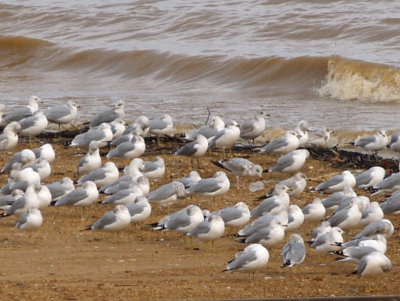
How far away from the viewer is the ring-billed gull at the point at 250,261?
7.83m

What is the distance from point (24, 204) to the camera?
1000 centimetres

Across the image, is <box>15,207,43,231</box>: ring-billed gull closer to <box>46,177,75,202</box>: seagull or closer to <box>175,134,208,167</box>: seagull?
<box>46,177,75,202</box>: seagull

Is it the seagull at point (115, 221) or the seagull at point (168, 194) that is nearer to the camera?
the seagull at point (115, 221)

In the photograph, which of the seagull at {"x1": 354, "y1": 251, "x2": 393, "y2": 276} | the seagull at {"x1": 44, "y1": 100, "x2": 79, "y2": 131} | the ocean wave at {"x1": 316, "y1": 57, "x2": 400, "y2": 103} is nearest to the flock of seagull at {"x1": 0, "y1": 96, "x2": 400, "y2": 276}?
the seagull at {"x1": 354, "y1": 251, "x2": 393, "y2": 276}

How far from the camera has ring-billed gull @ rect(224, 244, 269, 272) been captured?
25.7 feet

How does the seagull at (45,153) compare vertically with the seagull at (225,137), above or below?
above

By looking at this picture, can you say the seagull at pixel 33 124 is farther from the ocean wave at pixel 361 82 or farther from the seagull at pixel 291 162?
the ocean wave at pixel 361 82

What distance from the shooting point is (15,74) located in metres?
25.5

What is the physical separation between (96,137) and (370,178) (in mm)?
4154

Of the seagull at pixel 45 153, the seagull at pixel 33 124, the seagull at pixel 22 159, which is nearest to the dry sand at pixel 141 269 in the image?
the seagull at pixel 22 159

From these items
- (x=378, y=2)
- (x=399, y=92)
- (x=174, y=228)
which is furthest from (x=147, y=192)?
(x=378, y=2)

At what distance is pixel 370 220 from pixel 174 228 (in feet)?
6.74

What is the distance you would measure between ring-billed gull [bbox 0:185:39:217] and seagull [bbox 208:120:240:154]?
4.05 m

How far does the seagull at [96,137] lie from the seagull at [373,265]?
6555 millimetres
